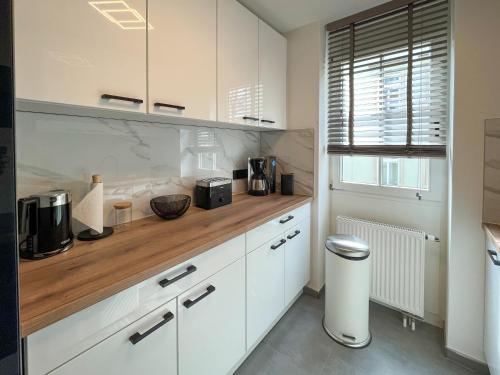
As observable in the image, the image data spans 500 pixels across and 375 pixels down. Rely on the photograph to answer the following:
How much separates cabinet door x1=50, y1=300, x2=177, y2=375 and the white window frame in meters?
1.74

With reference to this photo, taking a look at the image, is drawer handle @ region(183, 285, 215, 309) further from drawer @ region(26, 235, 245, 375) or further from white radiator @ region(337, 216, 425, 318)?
white radiator @ region(337, 216, 425, 318)

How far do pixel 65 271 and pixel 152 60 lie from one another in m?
0.91

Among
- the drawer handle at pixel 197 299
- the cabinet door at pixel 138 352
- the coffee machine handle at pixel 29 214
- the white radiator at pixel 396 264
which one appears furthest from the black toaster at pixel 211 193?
the white radiator at pixel 396 264

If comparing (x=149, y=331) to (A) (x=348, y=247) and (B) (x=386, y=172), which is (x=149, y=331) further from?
(B) (x=386, y=172)

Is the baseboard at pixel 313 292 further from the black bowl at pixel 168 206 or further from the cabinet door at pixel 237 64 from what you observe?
the cabinet door at pixel 237 64

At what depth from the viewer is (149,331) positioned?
32.5 inches

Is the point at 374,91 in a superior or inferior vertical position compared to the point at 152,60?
superior

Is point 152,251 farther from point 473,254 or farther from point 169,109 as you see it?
point 473,254

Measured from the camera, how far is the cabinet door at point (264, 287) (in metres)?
1.38

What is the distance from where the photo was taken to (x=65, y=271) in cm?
78

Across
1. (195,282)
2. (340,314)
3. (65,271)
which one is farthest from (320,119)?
(65,271)

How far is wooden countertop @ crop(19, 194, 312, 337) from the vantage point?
0.62 meters

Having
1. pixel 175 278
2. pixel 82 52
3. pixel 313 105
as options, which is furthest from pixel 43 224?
pixel 313 105

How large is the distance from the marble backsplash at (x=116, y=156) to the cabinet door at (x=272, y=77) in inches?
15.8
